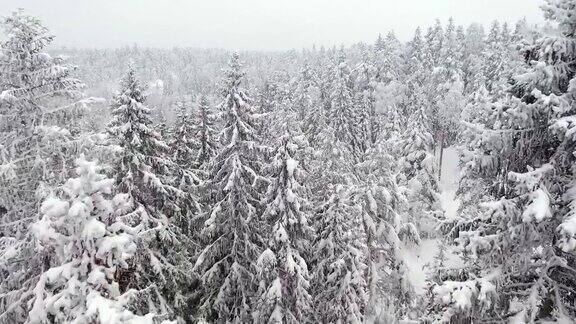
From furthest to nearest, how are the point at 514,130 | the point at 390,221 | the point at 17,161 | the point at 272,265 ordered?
1. the point at 390,221
2. the point at 272,265
3. the point at 17,161
4. the point at 514,130

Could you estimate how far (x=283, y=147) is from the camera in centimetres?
1877

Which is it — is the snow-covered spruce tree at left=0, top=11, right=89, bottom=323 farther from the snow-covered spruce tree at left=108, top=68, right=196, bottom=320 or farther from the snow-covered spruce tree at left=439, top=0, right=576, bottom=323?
the snow-covered spruce tree at left=439, top=0, right=576, bottom=323

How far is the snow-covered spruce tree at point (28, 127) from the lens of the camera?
39.8 feet

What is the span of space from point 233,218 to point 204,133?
16.3ft

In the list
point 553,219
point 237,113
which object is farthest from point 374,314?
point 553,219

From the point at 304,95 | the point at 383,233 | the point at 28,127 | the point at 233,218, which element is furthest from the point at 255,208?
the point at 304,95

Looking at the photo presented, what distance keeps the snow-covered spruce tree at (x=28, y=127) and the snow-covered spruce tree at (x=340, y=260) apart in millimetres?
11097

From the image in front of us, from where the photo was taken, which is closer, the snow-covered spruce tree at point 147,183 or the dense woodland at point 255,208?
the dense woodland at point 255,208

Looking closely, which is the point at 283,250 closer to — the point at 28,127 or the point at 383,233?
the point at 383,233

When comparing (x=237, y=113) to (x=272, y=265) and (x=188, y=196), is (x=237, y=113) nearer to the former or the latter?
(x=188, y=196)

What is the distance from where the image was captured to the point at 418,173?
1361 inches

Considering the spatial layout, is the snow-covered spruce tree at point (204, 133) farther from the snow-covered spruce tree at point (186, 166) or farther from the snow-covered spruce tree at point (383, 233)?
the snow-covered spruce tree at point (383, 233)

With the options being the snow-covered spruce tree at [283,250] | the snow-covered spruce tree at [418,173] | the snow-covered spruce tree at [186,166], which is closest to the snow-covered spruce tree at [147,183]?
the snow-covered spruce tree at [186,166]

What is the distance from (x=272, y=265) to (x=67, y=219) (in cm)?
1175
